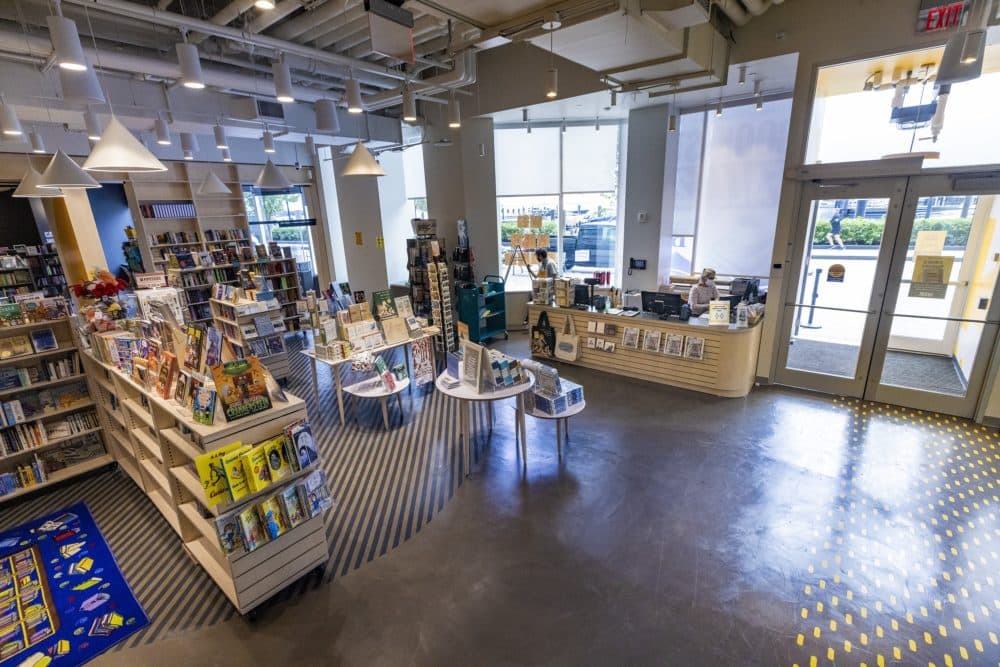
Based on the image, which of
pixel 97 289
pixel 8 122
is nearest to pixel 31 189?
pixel 8 122

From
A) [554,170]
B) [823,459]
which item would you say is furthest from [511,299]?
[823,459]

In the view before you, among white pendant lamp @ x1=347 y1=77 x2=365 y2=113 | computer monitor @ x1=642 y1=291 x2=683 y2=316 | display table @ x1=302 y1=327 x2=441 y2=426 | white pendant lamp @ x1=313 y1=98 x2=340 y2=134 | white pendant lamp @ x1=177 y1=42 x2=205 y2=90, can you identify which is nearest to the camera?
white pendant lamp @ x1=177 y1=42 x2=205 y2=90

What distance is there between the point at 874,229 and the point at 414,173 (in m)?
8.93

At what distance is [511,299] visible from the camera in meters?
9.11

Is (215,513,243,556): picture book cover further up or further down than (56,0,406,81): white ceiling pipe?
further down

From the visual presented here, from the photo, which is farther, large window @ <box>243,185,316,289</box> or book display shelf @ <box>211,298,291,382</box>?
large window @ <box>243,185,316,289</box>

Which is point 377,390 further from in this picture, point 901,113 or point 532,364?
point 901,113

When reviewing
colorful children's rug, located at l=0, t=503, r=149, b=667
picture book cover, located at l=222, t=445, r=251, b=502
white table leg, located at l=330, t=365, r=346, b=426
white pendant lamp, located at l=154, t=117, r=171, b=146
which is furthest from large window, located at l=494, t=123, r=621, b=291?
colorful children's rug, located at l=0, t=503, r=149, b=667

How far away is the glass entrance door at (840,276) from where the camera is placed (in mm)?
5211

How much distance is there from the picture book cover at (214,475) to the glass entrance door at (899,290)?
635 cm

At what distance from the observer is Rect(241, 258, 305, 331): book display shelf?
8.84m

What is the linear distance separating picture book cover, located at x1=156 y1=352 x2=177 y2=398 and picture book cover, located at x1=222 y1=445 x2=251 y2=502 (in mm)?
1009

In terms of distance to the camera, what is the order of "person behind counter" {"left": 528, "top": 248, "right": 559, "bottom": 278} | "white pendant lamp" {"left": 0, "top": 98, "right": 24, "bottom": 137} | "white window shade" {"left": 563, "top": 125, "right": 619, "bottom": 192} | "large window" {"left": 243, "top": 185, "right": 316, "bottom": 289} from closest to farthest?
"white pendant lamp" {"left": 0, "top": 98, "right": 24, "bottom": 137} < "person behind counter" {"left": 528, "top": 248, "right": 559, "bottom": 278} < "white window shade" {"left": 563, "top": 125, "right": 619, "bottom": 192} < "large window" {"left": 243, "top": 185, "right": 316, "bottom": 289}

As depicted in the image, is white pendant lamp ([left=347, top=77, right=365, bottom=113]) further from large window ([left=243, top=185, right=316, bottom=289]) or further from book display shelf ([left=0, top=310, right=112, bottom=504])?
large window ([left=243, top=185, right=316, bottom=289])
